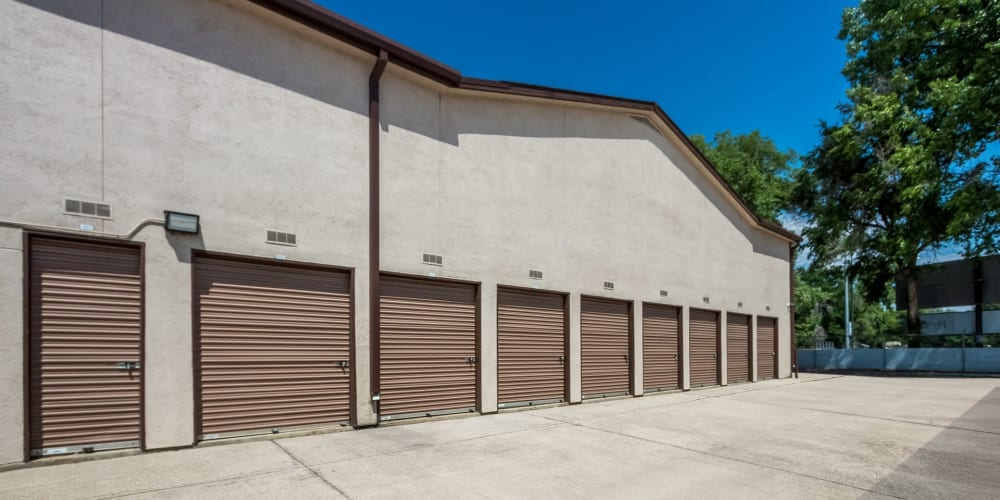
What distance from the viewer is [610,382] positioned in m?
13.6

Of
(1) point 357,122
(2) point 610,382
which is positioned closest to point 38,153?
(1) point 357,122

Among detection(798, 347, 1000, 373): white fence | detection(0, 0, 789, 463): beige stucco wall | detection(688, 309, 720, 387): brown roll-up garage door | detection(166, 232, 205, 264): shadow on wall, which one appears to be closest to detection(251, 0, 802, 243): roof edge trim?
detection(0, 0, 789, 463): beige stucco wall

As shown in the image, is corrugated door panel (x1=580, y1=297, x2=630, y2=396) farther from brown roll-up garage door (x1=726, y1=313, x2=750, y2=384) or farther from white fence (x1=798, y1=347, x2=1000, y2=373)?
white fence (x1=798, y1=347, x2=1000, y2=373)

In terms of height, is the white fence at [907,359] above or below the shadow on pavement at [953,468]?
below

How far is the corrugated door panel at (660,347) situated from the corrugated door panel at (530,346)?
3.43m

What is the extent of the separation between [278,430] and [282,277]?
7.51 ft

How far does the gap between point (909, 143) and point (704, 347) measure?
1379 cm

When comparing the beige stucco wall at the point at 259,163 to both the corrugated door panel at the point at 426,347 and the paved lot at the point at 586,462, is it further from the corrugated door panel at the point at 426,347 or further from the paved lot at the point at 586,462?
the paved lot at the point at 586,462

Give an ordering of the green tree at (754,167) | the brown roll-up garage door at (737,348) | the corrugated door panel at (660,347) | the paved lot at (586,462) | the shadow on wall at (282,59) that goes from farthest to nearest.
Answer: the green tree at (754,167) < the brown roll-up garage door at (737,348) < the corrugated door panel at (660,347) < the shadow on wall at (282,59) < the paved lot at (586,462)

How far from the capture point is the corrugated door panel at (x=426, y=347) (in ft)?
30.9

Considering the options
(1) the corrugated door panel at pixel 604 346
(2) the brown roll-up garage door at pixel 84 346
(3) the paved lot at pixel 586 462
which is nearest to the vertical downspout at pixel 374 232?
(3) the paved lot at pixel 586 462

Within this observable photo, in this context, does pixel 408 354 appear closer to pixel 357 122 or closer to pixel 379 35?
pixel 357 122

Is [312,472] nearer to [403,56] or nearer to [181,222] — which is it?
[181,222]

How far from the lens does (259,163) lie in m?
8.01
